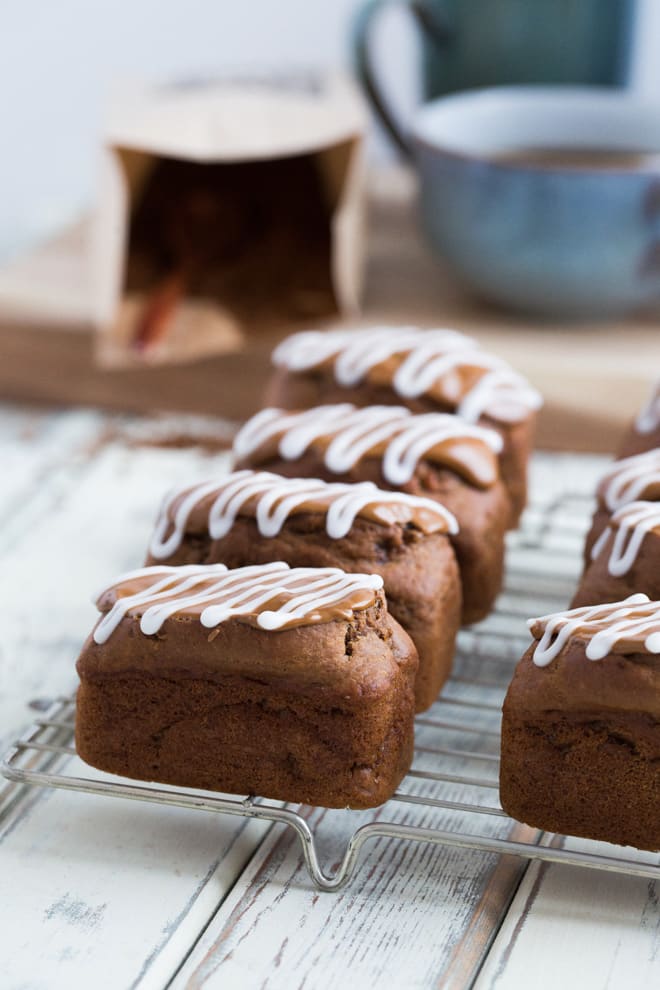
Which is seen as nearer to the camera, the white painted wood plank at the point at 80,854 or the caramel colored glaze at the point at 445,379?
the white painted wood plank at the point at 80,854

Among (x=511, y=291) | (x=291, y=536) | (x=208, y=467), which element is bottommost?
(x=208, y=467)

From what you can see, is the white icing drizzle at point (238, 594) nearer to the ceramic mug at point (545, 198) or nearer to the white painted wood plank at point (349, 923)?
the white painted wood plank at point (349, 923)

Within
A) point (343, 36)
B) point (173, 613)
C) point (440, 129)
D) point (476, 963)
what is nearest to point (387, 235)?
point (440, 129)

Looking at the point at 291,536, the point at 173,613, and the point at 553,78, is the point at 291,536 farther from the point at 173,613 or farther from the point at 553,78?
the point at 553,78

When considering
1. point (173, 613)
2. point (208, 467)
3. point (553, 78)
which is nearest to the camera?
point (173, 613)

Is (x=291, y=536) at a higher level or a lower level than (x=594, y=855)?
higher

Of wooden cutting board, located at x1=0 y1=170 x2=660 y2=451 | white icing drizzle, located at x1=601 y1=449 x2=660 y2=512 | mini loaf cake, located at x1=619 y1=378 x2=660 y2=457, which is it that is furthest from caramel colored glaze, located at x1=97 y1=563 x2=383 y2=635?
wooden cutting board, located at x1=0 y1=170 x2=660 y2=451

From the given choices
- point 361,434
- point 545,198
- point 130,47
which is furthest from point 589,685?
point 130,47

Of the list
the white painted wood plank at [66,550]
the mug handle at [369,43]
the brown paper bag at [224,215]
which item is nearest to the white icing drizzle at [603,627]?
the white painted wood plank at [66,550]
